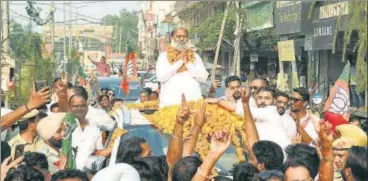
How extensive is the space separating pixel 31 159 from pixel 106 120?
1241 mm

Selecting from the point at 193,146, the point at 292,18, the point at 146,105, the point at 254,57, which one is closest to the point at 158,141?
the point at 146,105

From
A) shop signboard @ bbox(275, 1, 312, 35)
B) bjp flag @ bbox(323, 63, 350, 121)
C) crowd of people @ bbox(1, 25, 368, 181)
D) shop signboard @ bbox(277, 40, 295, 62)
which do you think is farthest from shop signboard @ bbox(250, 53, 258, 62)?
bjp flag @ bbox(323, 63, 350, 121)

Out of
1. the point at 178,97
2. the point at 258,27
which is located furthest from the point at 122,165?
the point at 258,27

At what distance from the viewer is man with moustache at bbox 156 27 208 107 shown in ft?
21.7

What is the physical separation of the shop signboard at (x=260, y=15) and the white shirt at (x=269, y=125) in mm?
15979

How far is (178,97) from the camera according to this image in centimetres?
661

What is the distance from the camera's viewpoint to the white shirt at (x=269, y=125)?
587cm

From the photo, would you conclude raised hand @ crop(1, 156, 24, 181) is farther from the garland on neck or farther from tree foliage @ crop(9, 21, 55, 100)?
tree foliage @ crop(9, 21, 55, 100)

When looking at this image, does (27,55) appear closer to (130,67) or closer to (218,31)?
(218,31)

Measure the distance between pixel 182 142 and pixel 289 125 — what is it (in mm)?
1290

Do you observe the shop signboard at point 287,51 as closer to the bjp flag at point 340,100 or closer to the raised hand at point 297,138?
the bjp flag at point 340,100

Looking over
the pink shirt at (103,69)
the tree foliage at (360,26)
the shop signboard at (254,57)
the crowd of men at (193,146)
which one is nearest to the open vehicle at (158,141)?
the crowd of men at (193,146)

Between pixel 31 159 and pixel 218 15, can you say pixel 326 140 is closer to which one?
pixel 31 159

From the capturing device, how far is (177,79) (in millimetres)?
6711
